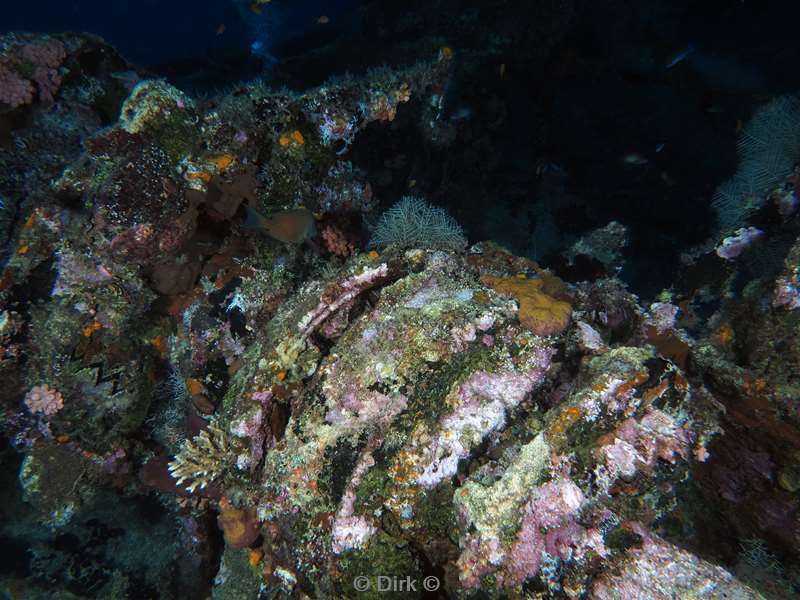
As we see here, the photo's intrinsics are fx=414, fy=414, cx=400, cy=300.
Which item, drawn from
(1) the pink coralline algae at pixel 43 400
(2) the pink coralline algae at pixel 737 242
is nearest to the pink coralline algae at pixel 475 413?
(2) the pink coralline algae at pixel 737 242

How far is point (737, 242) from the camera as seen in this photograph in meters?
5.10

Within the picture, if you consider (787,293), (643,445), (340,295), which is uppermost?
(340,295)

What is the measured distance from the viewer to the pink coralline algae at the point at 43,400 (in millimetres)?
4504

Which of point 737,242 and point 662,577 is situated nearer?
point 662,577

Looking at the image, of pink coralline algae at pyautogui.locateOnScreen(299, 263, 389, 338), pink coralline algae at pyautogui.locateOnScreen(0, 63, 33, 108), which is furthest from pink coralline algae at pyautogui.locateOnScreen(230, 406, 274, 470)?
pink coralline algae at pyautogui.locateOnScreen(0, 63, 33, 108)

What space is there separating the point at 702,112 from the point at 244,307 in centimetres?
869

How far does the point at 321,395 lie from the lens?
316cm

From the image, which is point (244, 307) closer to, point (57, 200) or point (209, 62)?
point (57, 200)

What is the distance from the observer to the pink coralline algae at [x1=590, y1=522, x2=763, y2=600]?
5.82 feet

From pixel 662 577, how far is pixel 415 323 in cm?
197

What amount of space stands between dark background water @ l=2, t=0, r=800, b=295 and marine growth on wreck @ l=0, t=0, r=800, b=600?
0.19ft

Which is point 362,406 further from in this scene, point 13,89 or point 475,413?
point 13,89

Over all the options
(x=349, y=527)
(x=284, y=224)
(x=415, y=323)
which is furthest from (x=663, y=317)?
(x=284, y=224)

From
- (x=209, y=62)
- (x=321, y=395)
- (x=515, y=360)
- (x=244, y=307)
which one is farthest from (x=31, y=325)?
(x=209, y=62)
